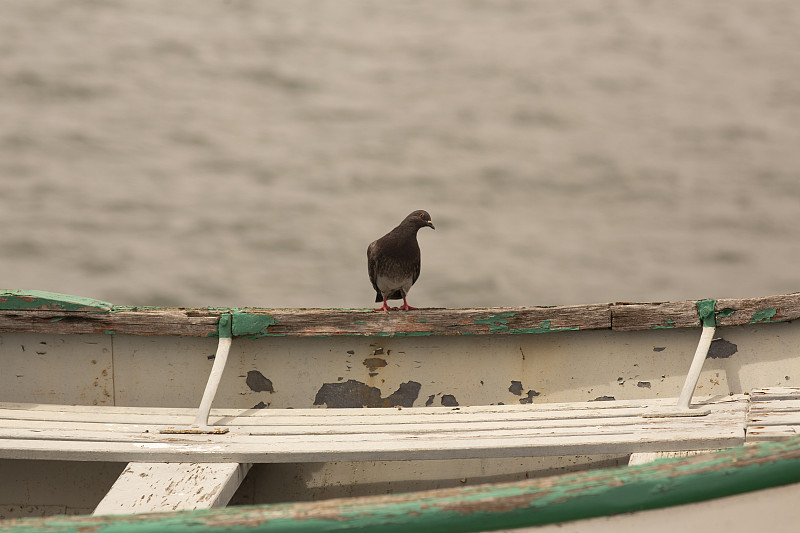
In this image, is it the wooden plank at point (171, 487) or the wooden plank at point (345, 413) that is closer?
the wooden plank at point (171, 487)

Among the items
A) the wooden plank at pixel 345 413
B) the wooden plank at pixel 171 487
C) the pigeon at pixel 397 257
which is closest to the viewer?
the wooden plank at pixel 171 487

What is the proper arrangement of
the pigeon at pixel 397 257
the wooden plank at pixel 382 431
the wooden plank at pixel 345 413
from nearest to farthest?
the wooden plank at pixel 382 431 < the wooden plank at pixel 345 413 < the pigeon at pixel 397 257

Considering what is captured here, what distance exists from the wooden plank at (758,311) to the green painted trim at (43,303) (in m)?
2.74

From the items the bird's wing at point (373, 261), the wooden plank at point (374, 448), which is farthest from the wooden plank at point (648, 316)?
the bird's wing at point (373, 261)

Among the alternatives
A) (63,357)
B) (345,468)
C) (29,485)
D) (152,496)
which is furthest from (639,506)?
(63,357)

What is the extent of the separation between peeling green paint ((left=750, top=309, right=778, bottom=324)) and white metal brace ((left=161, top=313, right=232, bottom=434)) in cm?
229

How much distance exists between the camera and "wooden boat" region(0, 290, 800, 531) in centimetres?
290

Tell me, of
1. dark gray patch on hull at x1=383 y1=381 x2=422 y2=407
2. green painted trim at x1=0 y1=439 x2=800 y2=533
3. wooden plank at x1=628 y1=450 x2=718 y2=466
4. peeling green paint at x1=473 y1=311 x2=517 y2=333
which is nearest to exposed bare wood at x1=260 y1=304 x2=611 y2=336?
peeling green paint at x1=473 y1=311 x2=517 y2=333

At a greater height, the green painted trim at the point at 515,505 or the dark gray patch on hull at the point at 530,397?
the dark gray patch on hull at the point at 530,397

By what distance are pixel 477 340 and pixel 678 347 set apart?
3.00ft

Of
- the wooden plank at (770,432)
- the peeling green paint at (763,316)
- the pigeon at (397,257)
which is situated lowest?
the wooden plank at (770,432)

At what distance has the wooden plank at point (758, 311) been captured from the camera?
11.9ft

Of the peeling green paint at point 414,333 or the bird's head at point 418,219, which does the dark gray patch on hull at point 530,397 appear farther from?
the bird's head at point 418,219

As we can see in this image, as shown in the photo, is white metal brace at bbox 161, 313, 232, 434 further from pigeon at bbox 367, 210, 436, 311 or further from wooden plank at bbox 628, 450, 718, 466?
wooden plank at bbox 628, 450, 718, 466
